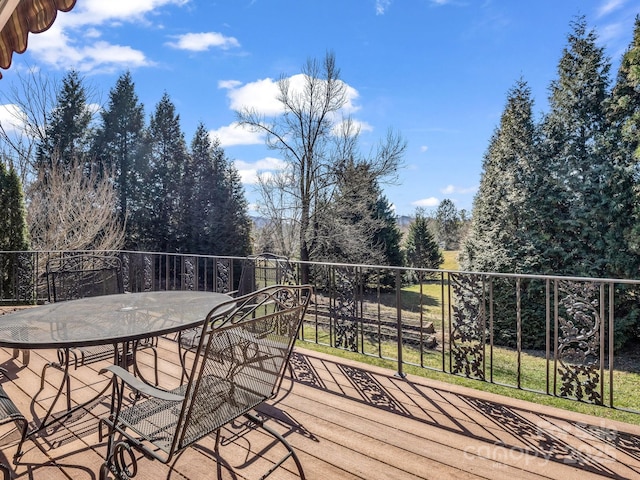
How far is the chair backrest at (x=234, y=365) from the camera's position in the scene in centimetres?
122

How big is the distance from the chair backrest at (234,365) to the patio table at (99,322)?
47 centimetres

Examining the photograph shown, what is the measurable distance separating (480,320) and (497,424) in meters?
0.73

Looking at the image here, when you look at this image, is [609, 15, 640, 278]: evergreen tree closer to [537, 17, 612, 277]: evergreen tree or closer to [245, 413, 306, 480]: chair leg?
[537, 17, 612, 277]: evergreen tree

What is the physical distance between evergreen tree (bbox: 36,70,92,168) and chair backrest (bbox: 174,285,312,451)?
50.6 ft

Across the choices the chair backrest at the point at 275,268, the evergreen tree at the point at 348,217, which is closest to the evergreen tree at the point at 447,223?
the evergreen tree at the point at 348,217

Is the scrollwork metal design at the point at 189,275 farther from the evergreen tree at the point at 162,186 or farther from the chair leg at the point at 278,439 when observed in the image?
the evergreen tree at the point at 162,186

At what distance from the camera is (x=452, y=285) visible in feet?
9.04

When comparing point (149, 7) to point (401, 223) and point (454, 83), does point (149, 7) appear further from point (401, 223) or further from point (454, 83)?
point (401, 223)

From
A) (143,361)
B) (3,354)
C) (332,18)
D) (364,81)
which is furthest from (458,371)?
(364,81)

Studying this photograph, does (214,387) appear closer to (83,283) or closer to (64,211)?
(83,283)

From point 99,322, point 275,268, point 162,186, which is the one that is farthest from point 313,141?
point 99,322

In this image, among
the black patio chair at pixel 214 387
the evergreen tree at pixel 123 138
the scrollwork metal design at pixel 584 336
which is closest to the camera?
the black patio chair at pixel 214 387

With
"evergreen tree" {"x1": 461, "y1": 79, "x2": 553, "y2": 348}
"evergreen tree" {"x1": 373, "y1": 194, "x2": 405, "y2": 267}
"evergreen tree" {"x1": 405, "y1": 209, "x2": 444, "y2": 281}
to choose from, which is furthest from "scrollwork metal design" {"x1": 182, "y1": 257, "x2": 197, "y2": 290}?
"evergreen tree" {"x1": 405, "y1": 209, "x2": 444, "y2": 281}

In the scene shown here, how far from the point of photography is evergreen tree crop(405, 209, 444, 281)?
1697cm
